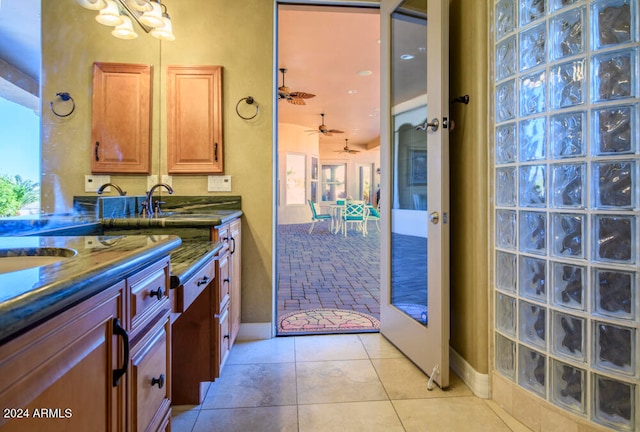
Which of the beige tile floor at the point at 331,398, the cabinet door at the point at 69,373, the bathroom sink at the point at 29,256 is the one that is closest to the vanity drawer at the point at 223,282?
the beige tile floor at the point at 331,398

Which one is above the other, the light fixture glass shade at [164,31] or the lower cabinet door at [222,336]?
the light fixture glass shade at [164,31]

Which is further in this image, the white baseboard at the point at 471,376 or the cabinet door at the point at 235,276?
the cabinet door at the point at 235,276

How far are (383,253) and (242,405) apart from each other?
1311 millimetres

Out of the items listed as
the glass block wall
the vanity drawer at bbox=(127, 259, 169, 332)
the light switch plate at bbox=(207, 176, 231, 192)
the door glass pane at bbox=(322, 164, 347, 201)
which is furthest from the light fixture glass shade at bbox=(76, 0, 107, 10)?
the door glass pane at bbox=(322, 164, 347, 201)

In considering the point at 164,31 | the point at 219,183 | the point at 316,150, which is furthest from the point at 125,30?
the point at 316,150

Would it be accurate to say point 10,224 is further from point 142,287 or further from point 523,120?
point 523,120

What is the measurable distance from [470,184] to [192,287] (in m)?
1.45

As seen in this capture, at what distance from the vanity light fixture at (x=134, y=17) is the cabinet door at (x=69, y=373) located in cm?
201

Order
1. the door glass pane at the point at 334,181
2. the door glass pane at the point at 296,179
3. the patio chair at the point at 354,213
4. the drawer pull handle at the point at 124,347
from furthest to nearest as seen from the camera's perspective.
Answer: the door glass pane at the point at 334,181 → the door glass pane at the point at 296,179 → the patio chair at the point at 354,213 → the drawer pull handle at the point at 124,347

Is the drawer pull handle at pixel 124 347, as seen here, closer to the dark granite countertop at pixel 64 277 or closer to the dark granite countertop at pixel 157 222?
the dark granite countertop at pixel 64 277

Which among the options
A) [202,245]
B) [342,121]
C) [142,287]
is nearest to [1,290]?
[142,287]

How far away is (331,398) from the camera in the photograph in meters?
1.78

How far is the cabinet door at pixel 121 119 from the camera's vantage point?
2.22 m

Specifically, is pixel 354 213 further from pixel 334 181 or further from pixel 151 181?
pixel 151 181
